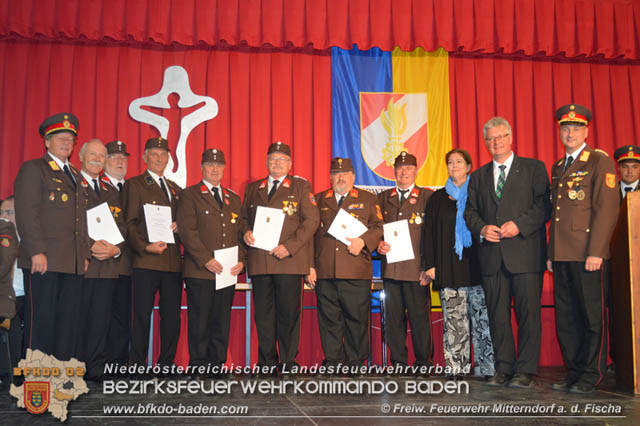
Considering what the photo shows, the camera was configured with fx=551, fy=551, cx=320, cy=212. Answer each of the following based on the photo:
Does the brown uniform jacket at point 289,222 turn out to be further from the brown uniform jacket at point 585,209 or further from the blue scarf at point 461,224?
the brown uniform jacket at point 585,209

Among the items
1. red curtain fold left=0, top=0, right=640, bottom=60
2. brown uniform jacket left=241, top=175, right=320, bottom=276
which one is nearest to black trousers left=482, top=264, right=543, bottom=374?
brown uniform jacket left=241, top=175, right=320, bottom=276

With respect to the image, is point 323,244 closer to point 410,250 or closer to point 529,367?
point 410,250

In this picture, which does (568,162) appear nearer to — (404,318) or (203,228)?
(404,318)

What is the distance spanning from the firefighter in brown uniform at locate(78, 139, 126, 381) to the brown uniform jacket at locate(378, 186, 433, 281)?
6.87ft

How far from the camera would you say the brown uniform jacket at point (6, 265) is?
12.1 feet

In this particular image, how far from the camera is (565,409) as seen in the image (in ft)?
9.70

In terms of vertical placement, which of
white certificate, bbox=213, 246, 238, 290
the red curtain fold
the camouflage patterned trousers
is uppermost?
the red curtain fold

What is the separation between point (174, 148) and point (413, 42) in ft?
9.18

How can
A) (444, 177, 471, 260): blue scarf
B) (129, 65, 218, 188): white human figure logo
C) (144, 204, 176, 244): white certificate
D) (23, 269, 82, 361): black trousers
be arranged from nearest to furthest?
1. (23, 269, 82, 361): black trousers
2. (444, 177, 471, 260): blue scarf
3. (144, 204, 176, 244): white certificate
4. (129, 65, 218, 188): white human figure logo

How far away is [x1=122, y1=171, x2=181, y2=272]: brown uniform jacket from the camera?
420cm

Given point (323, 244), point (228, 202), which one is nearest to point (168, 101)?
point (228, 202)

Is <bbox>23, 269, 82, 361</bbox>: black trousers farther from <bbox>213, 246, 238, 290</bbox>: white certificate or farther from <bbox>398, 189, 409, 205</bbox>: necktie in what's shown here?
<bbox>398, 189, 409, 205</bbox>: necktie

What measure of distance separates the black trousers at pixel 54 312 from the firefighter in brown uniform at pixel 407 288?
2.27m

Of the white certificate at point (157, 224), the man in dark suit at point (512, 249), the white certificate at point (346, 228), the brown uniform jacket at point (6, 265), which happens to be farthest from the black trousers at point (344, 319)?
the brown uniform jacket at point (6, 265)
